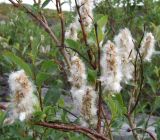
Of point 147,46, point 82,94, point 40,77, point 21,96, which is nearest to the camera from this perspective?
point 21,96

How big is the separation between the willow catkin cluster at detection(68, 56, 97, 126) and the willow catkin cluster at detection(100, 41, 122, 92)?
0.21 feet

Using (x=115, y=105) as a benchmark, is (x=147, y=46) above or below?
above

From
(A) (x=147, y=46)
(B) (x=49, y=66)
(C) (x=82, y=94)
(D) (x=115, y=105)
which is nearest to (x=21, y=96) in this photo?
(C) (x=82, y=94)

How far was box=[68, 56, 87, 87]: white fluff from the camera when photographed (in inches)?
72.1

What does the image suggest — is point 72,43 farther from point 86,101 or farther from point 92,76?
point 86,101

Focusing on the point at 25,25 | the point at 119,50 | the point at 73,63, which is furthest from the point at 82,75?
the point at 25,25

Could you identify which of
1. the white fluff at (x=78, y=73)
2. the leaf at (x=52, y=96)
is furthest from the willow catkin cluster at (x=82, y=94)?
the leaf at (x=52, y=96)

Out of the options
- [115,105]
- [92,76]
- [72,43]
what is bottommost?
[115,105]

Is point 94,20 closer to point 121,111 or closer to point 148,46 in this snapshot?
point 148,46

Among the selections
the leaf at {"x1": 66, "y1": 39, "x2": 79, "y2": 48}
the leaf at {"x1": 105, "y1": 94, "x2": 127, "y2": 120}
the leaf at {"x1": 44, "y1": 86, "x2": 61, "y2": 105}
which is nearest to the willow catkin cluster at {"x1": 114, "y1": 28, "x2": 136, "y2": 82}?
the leaf at {"x1": 105, "y1": 94, "x2": 127, "y2": 120}

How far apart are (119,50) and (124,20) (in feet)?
14.4

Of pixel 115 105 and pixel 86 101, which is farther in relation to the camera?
pixel 115 105

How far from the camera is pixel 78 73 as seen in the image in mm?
1837

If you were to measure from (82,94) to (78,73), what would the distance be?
0.07 meters
